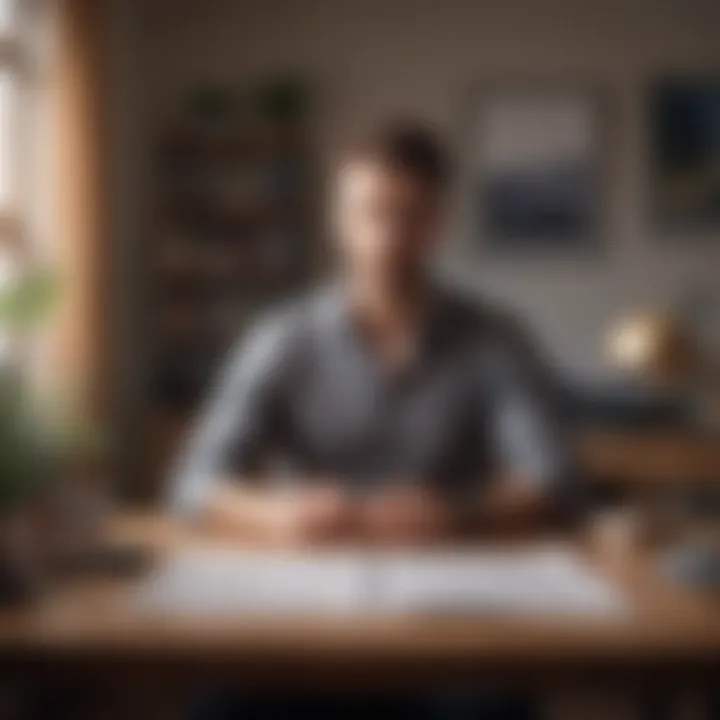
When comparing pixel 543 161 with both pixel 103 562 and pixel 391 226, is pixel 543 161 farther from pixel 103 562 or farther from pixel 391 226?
pixel 103 562

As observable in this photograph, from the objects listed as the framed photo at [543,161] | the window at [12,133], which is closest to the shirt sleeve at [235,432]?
the window at [12,133]

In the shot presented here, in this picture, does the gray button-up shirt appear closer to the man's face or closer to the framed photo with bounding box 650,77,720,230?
the man's face

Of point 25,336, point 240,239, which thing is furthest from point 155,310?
point 25,336

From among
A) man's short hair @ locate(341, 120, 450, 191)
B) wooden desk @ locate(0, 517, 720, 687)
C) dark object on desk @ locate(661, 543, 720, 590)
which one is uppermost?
man's short hair @ locate(341, 120, 450, 191)

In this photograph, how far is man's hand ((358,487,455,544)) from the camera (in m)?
1.14

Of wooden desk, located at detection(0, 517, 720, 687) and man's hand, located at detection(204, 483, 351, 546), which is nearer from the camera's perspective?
wooden desk, located at detection(0, 517, 720, 687)

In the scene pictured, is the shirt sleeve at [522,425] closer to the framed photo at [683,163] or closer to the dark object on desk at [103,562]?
the dark object on desk at [103,562]

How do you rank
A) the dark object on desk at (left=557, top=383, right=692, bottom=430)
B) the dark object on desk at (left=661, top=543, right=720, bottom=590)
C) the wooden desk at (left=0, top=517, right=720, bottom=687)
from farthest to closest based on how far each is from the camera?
the dark object on desk at (left=557, top=383, right=692, bottom=430) < the dark object on desk at (left=661, top=543, right=720, bottom=590) < the wooden desk at (left=0, top=517, right=720, bottom=687)

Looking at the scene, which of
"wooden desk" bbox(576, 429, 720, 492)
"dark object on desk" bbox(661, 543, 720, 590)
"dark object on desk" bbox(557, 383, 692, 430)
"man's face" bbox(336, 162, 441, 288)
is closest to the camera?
"dark object on desk" bbox(661, 543, 720, 590)

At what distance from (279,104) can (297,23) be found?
0.11 meters

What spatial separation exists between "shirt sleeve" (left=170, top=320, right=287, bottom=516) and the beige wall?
46 cm

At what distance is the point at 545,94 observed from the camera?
185 centimetres

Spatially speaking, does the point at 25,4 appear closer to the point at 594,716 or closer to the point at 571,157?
the point at 571,157

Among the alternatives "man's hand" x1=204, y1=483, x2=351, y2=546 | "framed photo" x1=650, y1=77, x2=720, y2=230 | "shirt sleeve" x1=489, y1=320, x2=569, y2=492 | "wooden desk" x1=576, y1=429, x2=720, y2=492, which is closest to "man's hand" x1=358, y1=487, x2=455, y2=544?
"man's hand" x1=204, y1=483, x2=351, y2=546
